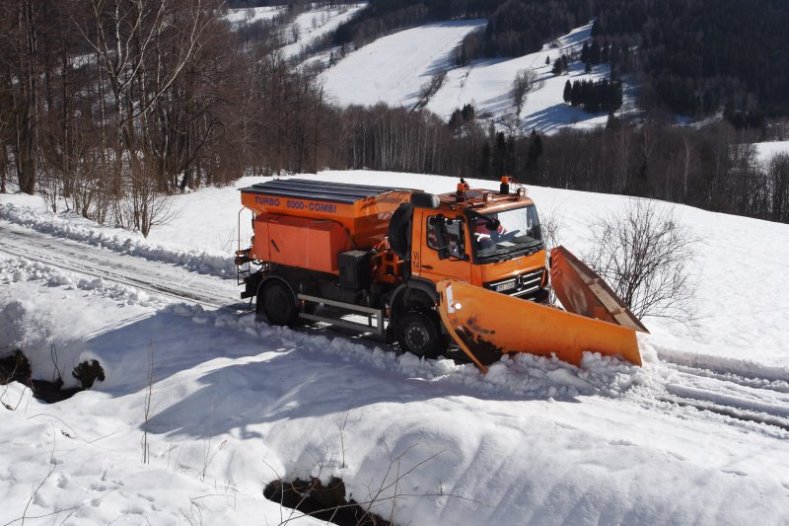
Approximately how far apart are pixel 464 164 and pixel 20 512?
9586cm

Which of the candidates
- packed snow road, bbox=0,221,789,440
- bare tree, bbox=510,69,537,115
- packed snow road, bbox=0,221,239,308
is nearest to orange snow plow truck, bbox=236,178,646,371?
packed snow road, bbox=0,221,789,440

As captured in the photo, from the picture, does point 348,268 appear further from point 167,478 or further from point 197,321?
point 167,478

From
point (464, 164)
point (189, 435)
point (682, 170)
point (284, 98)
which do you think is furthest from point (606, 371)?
point (464, 164)

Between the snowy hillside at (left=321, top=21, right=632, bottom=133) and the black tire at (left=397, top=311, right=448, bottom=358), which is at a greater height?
the snowy hillside at (left=321, top=21, right=632, bottom=133)

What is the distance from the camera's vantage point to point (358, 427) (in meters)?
8.68

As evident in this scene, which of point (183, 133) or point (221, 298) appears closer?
point (221, 298)

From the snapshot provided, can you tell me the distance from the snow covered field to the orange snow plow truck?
411mm

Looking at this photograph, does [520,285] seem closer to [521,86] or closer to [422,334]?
[422,334]

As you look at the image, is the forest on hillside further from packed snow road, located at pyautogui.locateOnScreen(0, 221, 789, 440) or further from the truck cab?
the truck cab

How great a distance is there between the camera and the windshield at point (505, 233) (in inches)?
400

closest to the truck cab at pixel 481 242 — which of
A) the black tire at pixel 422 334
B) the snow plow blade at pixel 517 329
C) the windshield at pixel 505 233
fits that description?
the windshield at pixel 505 233

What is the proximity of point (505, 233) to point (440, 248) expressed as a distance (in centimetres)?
105

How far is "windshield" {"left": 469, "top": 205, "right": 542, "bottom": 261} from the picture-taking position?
10.2 metres

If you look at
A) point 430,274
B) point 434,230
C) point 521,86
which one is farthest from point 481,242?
point 521,86
